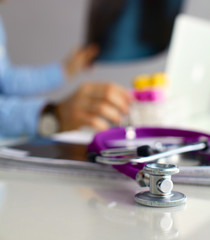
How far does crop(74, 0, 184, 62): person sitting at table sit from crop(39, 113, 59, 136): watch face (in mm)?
1021

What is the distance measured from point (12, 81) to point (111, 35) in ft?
1.90

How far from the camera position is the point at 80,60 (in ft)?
8.05

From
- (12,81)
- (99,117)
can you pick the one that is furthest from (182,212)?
(12,81)

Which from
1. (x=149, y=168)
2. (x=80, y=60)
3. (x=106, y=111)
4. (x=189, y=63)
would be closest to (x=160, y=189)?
(x=149, y=168)

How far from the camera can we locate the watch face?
1.08 meters

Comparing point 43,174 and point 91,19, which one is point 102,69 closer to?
point 91,19

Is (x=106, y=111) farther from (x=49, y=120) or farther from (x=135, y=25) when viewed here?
(x=135, y=25)

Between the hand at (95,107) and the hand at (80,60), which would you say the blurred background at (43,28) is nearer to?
the hand at (80,60)

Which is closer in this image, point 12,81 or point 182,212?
point 182,212

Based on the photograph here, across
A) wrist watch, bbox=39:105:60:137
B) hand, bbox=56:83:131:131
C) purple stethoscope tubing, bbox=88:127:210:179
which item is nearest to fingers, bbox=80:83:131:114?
hand, bbox=56:83:131:131

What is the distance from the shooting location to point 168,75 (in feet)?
3.23

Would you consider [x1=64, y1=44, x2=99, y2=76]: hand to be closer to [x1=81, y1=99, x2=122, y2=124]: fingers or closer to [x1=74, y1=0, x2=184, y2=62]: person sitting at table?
[x1=74, y1=0, x2=184, y2=62]: person sitting at table

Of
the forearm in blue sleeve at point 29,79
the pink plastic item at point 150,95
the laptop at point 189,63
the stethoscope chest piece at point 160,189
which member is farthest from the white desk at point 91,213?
the forearm in blue sleeve at point 29,79

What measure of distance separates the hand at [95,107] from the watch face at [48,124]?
27 millimetres
